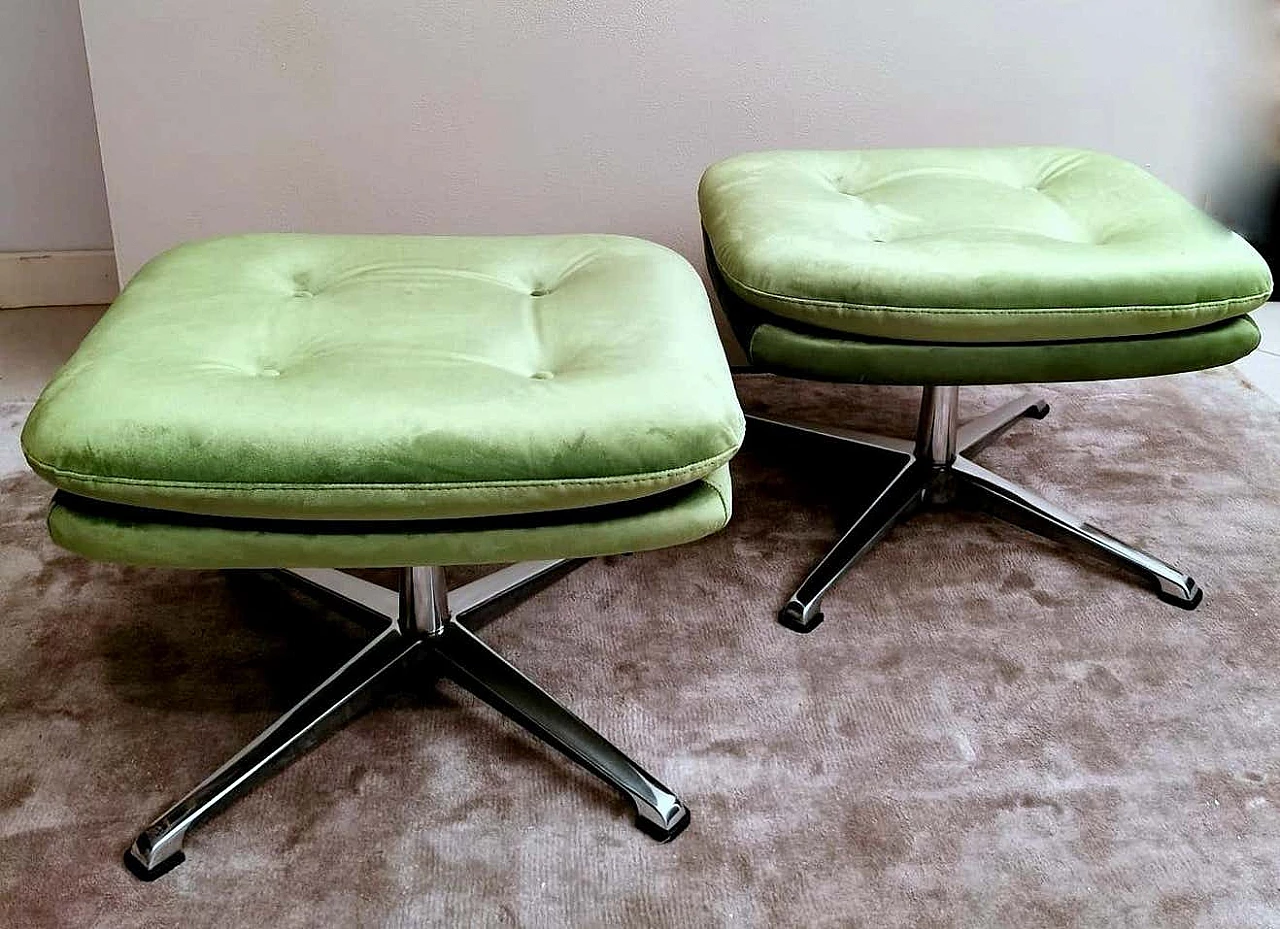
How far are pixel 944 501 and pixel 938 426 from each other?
11 centimetres

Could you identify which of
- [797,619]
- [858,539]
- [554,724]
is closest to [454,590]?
[554,724]

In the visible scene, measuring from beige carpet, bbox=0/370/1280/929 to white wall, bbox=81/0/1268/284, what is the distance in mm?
568

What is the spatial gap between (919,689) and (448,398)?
653mm

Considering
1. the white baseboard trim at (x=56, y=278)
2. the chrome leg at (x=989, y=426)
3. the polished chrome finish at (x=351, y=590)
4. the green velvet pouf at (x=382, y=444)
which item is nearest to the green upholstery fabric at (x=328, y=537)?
the green velvet pouf at (x=382, y=444)

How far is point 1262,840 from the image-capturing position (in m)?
1.18

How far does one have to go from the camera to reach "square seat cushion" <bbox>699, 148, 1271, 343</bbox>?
4.31 ft

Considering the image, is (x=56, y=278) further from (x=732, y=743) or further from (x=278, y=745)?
(x=732, y=743)

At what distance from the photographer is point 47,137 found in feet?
7.42

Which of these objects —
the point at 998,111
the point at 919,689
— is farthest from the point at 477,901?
the point at 998,111

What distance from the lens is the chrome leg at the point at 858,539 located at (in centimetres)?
149

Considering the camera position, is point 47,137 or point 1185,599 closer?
point 1185,599

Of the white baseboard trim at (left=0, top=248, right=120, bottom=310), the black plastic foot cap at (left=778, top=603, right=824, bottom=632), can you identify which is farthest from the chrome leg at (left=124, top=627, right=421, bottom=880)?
the white baseboard trim at (left=0, top=248, right=120, bottom=310)

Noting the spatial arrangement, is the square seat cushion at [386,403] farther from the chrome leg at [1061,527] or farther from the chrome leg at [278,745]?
Result: the chrome leg at [1061,527]

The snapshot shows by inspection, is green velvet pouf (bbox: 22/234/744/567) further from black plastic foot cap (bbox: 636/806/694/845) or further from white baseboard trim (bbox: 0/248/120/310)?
white baseboard trim (bbox: 0/248/120/310)
